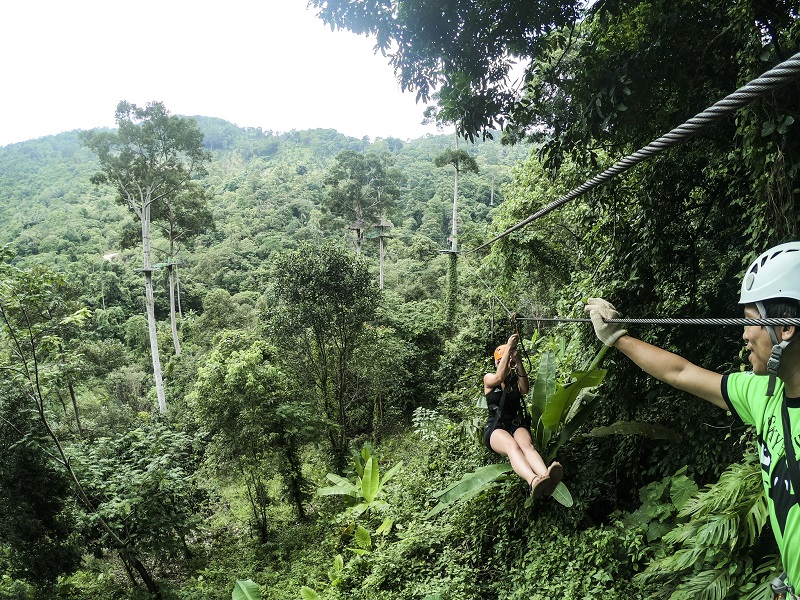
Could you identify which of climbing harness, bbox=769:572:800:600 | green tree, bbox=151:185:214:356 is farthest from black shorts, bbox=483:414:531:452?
green tree, bbox=151:185:214:356

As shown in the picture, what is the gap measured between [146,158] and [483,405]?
50.2 feet

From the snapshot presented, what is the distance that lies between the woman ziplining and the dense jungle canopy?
0.23 m

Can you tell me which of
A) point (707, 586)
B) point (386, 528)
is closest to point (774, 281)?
point (707, 586)

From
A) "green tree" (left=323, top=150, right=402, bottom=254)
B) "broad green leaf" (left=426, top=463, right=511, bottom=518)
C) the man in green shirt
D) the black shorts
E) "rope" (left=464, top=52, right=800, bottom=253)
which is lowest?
"broad green leaf" (left=426, top=463, right=511, bottom=518)

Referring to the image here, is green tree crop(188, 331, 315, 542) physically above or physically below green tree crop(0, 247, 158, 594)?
below

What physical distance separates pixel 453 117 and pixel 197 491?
741 cm

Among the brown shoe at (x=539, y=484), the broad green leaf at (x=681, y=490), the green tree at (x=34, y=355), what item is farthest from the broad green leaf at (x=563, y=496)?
the green tree at (x=34, y=355)

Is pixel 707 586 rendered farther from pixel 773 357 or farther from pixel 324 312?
pixel 324 312

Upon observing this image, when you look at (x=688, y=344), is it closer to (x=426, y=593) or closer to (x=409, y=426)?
(x=426, y=593)

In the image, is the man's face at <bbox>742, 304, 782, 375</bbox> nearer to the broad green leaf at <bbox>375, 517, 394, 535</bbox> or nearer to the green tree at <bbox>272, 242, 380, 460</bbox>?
the broad green leaf at <bbox>375, 517, 394, 535</bbox>

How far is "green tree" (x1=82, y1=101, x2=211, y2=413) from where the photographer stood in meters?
13.8

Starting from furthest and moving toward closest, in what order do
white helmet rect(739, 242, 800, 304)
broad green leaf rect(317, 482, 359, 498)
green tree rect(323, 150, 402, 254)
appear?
green tree rect(323, 150, 402, 254) → broad green leaf rect(317, 482, 359, 498) → white helmet rect(739, 242, 800, 304)

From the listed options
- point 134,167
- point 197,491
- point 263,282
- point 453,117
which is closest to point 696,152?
point 453,117

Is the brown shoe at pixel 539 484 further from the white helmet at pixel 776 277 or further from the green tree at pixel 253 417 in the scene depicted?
the green tree at pixel 253 417
